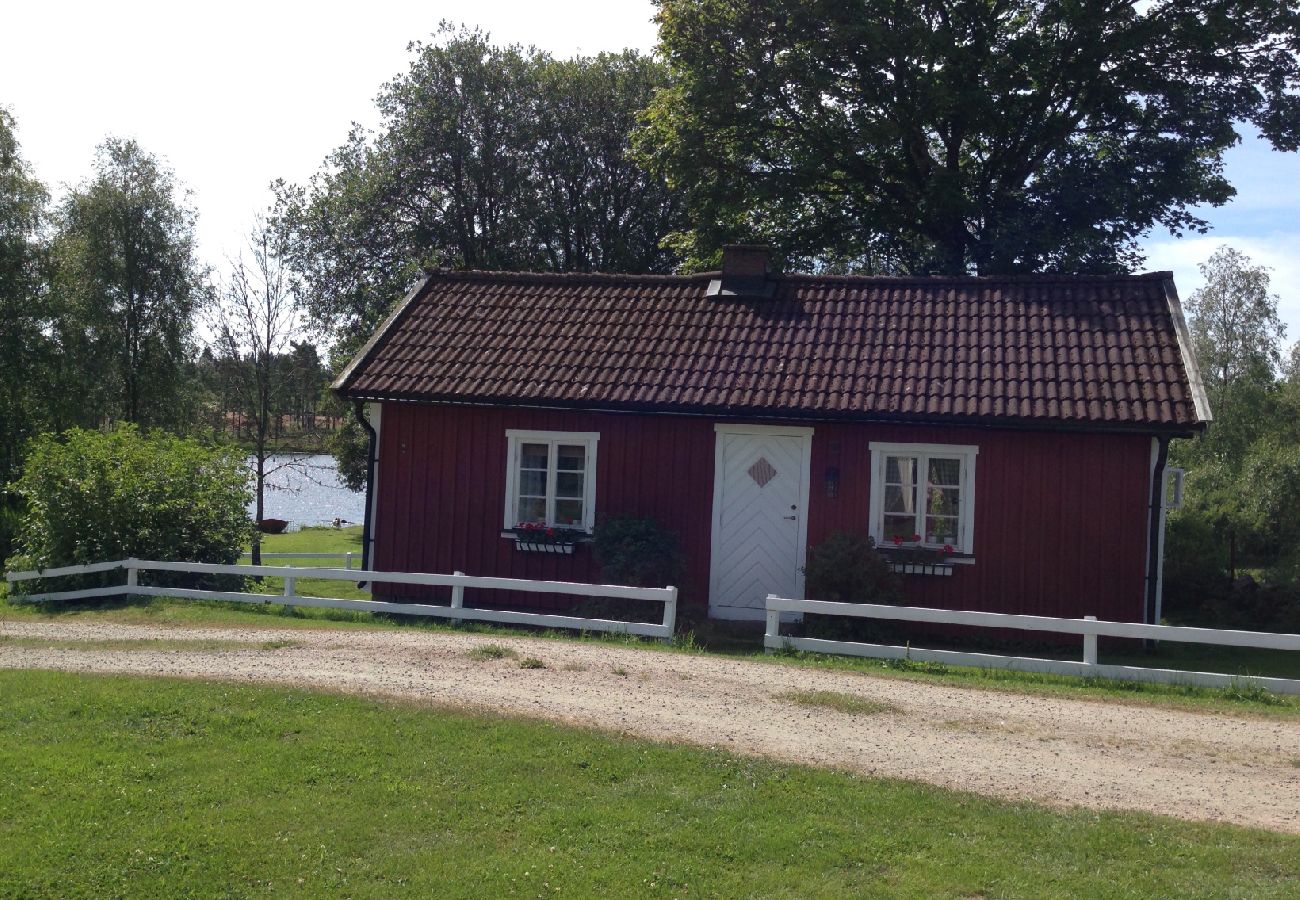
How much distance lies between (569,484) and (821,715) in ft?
23.4

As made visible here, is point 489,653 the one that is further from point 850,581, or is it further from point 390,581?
point 850,581

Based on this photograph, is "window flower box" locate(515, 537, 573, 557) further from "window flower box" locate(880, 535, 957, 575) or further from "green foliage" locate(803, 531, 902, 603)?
"window flower box" locate(880, 535, 957, 575)

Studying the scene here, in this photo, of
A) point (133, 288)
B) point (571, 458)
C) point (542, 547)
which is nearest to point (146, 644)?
point (542, 547)

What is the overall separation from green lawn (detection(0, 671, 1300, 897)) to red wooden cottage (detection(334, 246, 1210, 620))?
7116mm

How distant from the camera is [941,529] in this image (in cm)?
1427

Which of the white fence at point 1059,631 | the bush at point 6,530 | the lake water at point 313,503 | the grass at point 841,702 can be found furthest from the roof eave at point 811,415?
the lake water at point 313,503

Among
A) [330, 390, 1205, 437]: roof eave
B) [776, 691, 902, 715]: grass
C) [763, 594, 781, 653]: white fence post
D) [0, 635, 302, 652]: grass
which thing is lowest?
[0, 635, 302, 652]: grass

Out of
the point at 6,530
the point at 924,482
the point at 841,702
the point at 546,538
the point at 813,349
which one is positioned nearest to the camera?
the point at 841,702

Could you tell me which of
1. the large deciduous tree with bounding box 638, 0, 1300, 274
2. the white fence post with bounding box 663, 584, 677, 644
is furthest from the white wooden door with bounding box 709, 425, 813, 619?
the large deciduous tree with bounding box 638, 0, 1300, 274

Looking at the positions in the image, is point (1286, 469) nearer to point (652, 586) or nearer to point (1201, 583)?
point (1201, 583)

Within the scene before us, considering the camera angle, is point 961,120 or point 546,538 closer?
point 546,538

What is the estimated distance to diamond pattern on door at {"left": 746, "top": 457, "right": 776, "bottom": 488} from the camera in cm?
1467

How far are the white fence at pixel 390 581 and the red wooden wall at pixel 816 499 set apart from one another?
127cm

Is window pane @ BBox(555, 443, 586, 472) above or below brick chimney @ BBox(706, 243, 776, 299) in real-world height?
below
